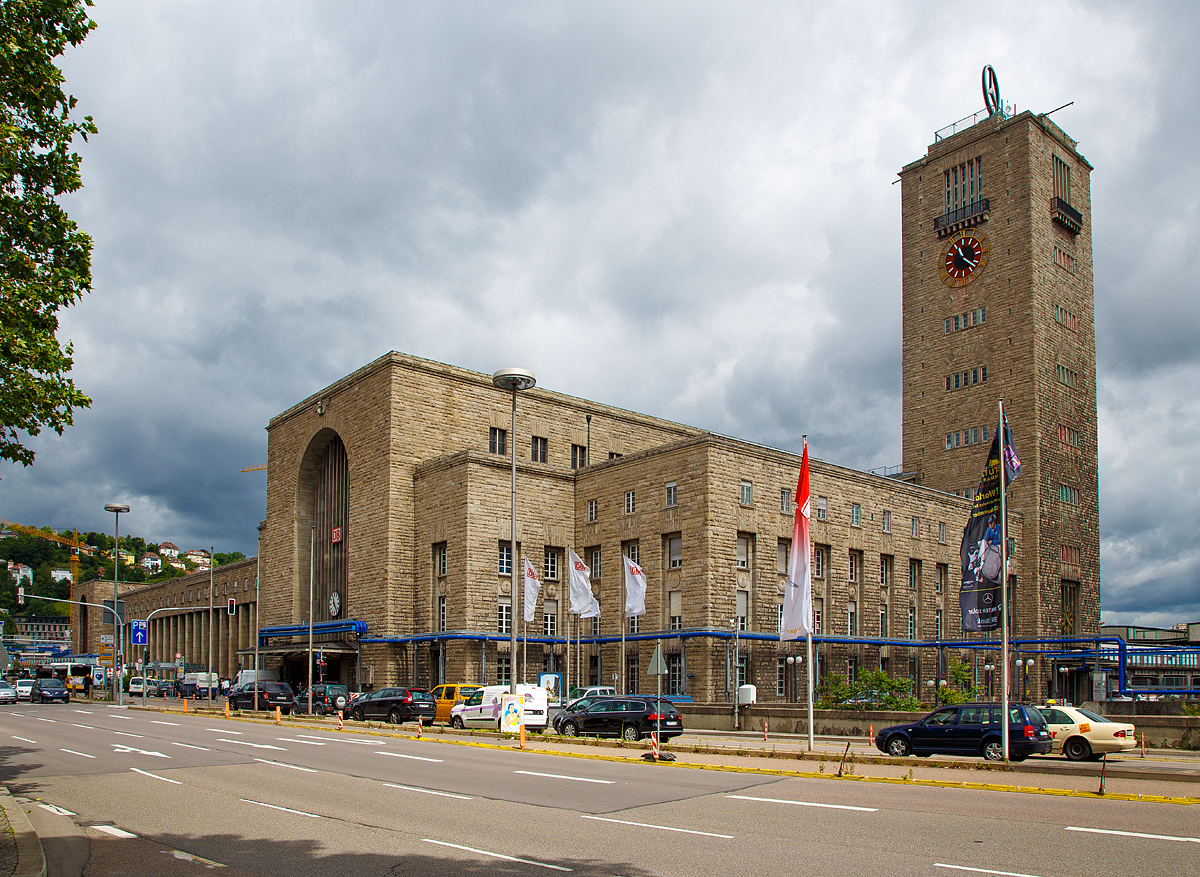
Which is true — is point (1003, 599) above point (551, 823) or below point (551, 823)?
above

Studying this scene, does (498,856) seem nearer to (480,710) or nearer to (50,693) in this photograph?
(480,710)

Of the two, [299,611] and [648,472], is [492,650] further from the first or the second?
[299,611]

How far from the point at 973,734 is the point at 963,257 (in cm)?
5755

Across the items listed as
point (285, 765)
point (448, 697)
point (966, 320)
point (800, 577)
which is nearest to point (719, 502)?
point (448, 697)

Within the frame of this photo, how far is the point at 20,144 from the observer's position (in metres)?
13.8

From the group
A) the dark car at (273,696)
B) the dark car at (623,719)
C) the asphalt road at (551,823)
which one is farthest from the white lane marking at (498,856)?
the dark car at (273,696)

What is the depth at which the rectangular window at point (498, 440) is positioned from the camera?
60.1 meters

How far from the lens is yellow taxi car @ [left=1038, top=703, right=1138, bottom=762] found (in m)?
22.7

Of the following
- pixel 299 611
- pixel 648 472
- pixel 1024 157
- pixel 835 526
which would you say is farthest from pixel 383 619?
pixel 1024 157

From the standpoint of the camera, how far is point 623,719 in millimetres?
29891

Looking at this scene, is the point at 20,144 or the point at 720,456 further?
the point at 720,456

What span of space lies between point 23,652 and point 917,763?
207 metres

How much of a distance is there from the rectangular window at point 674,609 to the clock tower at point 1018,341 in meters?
28.5

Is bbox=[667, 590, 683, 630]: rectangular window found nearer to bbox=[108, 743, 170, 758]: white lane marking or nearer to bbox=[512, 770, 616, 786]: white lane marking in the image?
bbox=[108, 743, 170, 758]: white lane marking
